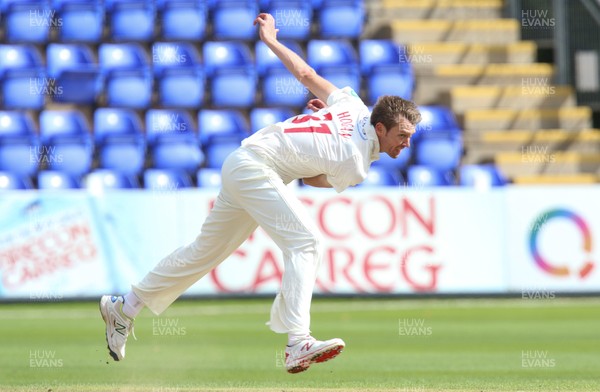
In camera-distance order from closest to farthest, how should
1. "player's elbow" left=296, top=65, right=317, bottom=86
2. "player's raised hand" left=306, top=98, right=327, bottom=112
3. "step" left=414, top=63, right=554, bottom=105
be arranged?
"player's elbow" left=296, top=65, right=317, bottom=86 < "player's raised hand" left=306, top=98, right=327, bottom=112 < "step" left=414, top=63, right=554, bottom=105

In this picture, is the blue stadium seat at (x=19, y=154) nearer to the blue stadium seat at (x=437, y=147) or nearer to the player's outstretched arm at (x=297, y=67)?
the blue stadium seat at (x=437, y=147)

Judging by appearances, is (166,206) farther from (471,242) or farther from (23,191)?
(471,242)

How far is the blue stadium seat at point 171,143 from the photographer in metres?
19.4

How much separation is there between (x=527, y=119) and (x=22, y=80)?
372 inches

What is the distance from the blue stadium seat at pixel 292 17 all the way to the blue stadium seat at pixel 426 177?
4.04 metres

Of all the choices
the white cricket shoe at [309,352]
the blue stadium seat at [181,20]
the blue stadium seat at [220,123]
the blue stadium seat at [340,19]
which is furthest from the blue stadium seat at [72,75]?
the white cricket shoe at [309,352]

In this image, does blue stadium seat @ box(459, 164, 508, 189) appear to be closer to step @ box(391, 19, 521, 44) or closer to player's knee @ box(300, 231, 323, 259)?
step @ box(391, 19, 521, 44)

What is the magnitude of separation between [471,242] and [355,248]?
1.81 meters

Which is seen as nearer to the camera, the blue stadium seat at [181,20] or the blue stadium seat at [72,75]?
the blue stadium seat at [72,75]

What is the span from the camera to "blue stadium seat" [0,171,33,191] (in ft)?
59.1

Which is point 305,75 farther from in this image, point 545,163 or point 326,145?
point 545,163

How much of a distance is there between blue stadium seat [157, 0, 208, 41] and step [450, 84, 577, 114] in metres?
4.98

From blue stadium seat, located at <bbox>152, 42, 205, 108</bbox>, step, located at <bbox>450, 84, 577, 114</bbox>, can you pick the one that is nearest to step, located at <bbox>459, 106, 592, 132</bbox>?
step, located at <bbox>450, 84, 577, 114</bbox>

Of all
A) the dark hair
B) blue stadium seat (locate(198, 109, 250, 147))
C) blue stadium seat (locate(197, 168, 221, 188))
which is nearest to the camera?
the dark hair
